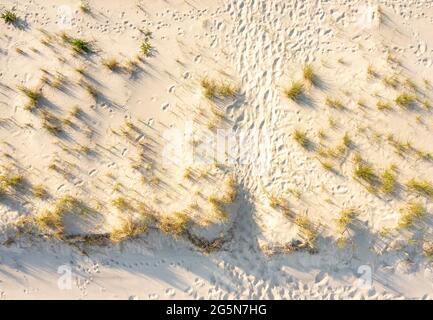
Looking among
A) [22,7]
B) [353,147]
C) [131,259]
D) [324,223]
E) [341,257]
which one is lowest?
[131,259]

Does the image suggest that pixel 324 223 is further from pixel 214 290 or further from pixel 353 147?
pixel 214 290

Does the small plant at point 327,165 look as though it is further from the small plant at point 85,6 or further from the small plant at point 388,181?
the small plant at point 85,6

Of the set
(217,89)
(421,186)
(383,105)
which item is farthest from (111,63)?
(421,186)

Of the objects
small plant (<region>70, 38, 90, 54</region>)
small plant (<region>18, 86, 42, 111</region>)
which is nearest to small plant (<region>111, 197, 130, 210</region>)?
small plant (<region>18, 86, 42, 111</region>)

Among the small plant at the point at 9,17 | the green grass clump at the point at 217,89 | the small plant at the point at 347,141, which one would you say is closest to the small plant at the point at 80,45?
the small plant at the point at 9,17

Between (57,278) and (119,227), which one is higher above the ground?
(119,227)
